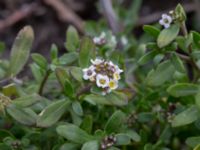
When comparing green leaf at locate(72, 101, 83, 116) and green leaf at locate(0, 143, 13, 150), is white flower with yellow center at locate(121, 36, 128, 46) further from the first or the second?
green leaf at locate(0, 143, 13, 150)

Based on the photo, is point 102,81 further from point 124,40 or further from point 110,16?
point 110,16

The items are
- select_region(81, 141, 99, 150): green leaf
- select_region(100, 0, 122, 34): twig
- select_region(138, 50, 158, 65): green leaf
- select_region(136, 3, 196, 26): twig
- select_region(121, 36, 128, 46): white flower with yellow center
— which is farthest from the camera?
select_region(136, 3, 196, 26): twig

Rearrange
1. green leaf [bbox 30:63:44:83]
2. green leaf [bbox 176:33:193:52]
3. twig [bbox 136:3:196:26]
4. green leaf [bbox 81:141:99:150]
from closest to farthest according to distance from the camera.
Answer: green leaf [bbox 81:141:99:150], green leaf [bbox 176:33:193:52], green leaf [bbox 30:63:44:83], twig [bbox 136:3:196:26]

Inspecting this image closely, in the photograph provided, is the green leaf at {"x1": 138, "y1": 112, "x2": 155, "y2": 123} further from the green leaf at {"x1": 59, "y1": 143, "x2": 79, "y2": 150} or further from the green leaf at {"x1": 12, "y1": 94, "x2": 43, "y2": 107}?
the green leaf at {"x1": 12, "y1": 94, "x2": 43, "y2": 107}

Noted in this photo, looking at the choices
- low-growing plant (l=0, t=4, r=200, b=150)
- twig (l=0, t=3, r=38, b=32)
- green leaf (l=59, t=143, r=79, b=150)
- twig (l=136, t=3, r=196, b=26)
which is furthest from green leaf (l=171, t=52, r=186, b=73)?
twig (l=0, t=3, r=38, b=32)

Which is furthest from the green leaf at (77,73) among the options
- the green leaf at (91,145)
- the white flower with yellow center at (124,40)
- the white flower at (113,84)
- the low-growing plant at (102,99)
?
the white flower with yellow center at (124,40)

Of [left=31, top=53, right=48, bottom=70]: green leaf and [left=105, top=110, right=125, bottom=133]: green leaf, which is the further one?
[left=31, top=53, right=48, bottom=70]: green leaf

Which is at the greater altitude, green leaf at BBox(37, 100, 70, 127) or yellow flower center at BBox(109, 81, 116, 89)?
yellow flower center at BBox(109, 81, 116, 89)

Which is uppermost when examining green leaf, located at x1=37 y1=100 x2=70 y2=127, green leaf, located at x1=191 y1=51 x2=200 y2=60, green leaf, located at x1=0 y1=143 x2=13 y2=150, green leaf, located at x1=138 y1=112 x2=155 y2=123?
green leaf, located at x1=191 y1=51 x2=200 y2=60
